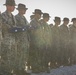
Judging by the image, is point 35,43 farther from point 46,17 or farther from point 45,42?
point 46,17

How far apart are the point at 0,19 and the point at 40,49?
372cm

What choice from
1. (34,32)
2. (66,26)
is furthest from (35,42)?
(66,26)

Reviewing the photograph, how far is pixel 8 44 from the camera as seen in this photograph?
9.43 metres

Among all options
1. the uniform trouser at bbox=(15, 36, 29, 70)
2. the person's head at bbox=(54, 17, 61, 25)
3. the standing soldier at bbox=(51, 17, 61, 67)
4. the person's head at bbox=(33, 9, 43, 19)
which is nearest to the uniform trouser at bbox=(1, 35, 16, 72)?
the uniform trouser at bbox=(15, 36, 29, 70)

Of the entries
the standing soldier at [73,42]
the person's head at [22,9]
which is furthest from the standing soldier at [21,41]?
the standing soldier at [73,42]

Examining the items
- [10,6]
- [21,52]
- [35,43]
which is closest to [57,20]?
[35,43]

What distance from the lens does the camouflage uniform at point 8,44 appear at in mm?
9227

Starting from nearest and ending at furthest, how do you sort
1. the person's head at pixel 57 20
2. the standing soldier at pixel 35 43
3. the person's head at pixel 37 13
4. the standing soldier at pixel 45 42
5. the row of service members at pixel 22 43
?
the row of service members at pixel 22 43, the standing soldier at pixel 35 43, the person's head at pixel 37 13, the standing soldier at pixel 45 42, the person's head at pixel 57 20

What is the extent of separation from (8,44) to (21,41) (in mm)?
1044

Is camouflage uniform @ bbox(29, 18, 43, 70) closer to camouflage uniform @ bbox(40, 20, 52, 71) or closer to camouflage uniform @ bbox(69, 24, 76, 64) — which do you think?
camouflage uniform @ bbox(40, 20, 52, 71)

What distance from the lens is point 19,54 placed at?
33.6 ft

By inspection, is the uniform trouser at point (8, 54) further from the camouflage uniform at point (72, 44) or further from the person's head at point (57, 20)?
the camouflage uniform at point (72, 44)

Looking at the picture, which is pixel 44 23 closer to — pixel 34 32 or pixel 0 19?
pixel 34 32

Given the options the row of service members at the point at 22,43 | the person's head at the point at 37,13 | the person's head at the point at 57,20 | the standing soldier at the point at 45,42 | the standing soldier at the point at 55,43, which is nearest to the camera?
the row of service members at the point at 22,43
